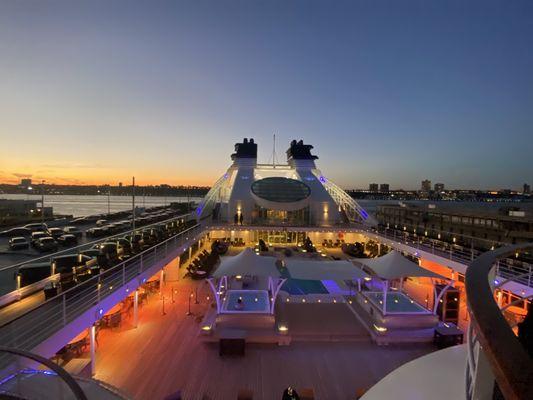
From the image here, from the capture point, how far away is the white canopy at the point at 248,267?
31.7 ft

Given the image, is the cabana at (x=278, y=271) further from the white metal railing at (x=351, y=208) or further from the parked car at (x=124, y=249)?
the white metal railing at (x=351, y=208)

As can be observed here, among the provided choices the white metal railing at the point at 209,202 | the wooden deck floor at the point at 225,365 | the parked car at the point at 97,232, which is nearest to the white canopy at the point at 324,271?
the wooden deck floor at the point at 225,365

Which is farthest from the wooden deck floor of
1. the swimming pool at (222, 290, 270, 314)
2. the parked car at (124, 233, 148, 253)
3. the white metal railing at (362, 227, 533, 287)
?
the white metal railing at (362, 227, 533, 287)

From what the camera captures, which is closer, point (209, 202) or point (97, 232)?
point (97, 232)

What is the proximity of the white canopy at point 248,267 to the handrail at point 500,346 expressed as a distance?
28.4 feet

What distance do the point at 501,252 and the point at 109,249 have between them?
12.4 meters

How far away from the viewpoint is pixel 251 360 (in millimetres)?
7383

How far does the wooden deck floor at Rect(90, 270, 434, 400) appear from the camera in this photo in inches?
249

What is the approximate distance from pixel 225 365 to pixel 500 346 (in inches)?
287

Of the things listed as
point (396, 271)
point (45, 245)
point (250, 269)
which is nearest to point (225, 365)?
point (250, 269)

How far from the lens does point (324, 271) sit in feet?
33.0

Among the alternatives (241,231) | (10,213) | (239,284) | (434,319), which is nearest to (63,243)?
(239,284)

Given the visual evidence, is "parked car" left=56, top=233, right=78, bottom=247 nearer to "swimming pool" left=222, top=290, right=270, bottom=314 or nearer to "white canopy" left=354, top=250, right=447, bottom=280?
"swimming pool" left=222, top=290, right=270, bottom=314

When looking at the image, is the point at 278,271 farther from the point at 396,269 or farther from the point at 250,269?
the point at 396,269
